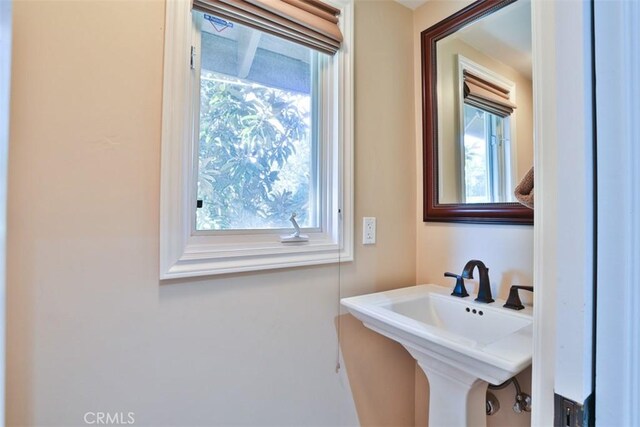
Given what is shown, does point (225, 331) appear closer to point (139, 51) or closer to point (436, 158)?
point (139, 51)

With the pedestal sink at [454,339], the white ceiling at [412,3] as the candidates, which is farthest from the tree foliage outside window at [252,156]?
the white ceiling at [412,3]

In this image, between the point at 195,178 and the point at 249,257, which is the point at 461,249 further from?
the point at 195,178

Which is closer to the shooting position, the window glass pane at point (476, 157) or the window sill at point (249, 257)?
the window sill at point (249, 257)

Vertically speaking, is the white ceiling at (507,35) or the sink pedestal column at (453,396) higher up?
the white ceiling at (507,35)

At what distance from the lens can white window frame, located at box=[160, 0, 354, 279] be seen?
2.90 feet

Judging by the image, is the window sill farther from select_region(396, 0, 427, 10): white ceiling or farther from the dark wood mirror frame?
select_region(396, 0, 427, 10): white ceiling

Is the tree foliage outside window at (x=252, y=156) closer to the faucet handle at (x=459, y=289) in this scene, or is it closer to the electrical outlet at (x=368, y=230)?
the electrical outlet at (x=368, y=230)

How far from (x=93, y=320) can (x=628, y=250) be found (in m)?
1.10

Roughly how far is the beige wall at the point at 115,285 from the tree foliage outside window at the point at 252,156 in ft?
0.58

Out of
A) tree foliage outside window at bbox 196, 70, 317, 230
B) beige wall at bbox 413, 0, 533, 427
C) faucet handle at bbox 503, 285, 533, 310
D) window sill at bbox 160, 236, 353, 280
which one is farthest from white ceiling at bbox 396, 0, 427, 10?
faucet handle at bbox 503, 285, 533, 310

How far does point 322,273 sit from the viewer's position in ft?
3.82

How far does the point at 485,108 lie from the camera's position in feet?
4.03

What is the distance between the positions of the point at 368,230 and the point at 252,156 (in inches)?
22.5

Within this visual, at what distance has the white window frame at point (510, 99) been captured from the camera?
1.13 m
